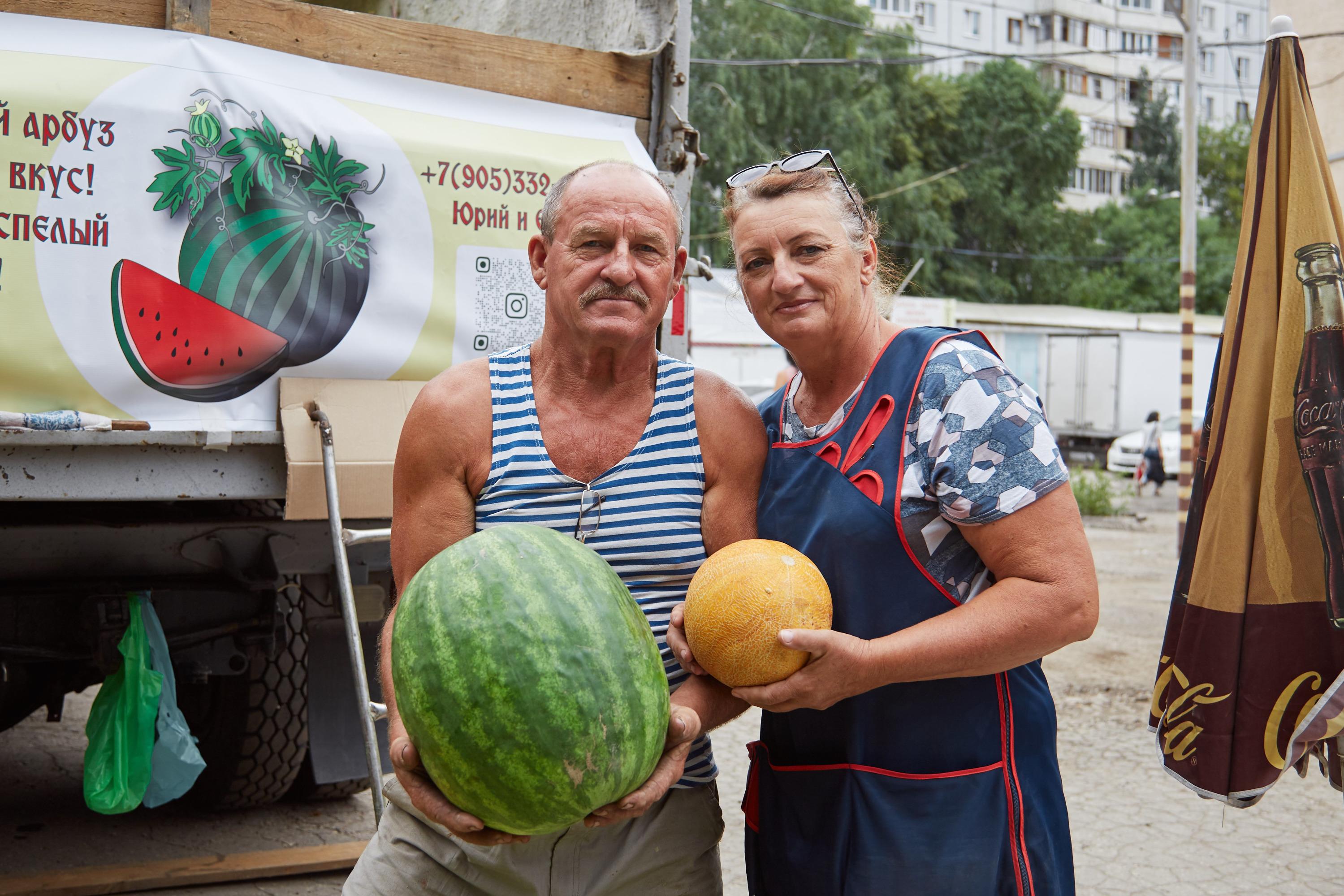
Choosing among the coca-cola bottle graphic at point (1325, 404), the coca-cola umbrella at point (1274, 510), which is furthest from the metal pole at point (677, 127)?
the coca-cola bottle graphic at point (1325, 404)

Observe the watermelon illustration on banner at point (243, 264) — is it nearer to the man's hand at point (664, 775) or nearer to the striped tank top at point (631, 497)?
the striped tank top at point (631, 497)

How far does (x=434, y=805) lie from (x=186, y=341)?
191 centimetres

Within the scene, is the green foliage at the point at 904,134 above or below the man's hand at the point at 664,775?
above

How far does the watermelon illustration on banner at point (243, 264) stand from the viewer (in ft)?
10.6

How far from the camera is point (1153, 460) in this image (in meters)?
21.7

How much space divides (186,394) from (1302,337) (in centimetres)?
309

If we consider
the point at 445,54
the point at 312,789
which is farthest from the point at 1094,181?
the point at 445,54

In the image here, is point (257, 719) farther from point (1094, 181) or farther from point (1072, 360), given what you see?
point (1094, 181)

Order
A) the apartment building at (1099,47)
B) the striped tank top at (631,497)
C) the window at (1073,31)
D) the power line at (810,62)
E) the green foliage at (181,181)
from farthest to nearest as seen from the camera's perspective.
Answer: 1. the window at (1073,31)
2. the apartment building at (1099,47)
3. the power line at (810,62)
4. the green foliage at (181,181)
5. the striped tank top at (631,497)

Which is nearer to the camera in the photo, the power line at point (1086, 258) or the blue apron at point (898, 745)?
the blue apron at point (898, 745)

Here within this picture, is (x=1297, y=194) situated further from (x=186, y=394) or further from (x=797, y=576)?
(x=186, y=394)

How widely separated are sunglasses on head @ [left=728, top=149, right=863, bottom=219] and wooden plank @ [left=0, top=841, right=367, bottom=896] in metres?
3.39

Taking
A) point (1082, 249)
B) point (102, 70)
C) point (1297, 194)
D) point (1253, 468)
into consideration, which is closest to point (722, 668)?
point (1253, 468)

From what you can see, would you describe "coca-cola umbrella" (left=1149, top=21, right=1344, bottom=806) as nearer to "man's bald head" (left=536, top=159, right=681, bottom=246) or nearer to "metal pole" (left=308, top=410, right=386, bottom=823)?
"man's bald head" (left=536, top=159, right=681, bottom=246)
